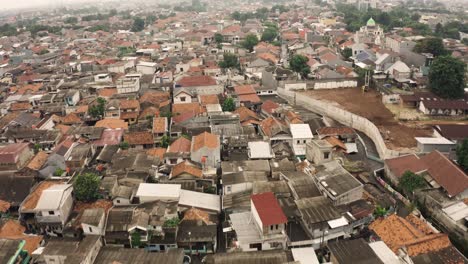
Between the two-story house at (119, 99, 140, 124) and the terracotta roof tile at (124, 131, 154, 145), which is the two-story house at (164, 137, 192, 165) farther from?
the two-story house at (119, 99, 140, 124)

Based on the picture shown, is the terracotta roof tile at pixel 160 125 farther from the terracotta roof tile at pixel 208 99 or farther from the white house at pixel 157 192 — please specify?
the white house at pixel 157 192

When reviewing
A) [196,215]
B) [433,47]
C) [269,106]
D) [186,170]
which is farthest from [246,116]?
[433,47]

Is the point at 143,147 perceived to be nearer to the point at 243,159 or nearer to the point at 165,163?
the point at 165,163

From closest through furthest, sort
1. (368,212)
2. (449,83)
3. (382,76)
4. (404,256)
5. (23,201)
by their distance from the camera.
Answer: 1. (404,256)
2. (368,212)
3. (23,201)
4. (449,83)
5. (382,76)

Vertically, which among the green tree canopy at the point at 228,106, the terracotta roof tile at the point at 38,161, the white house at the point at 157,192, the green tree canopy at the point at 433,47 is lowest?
the terracotta roof tile at the point at 38,161

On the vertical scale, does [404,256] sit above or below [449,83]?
below

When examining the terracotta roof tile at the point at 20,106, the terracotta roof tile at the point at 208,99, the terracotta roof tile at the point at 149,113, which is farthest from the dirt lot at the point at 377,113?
the terracotta roof tile at the point at 20,106

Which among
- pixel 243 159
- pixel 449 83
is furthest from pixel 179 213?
pixel 449 83
